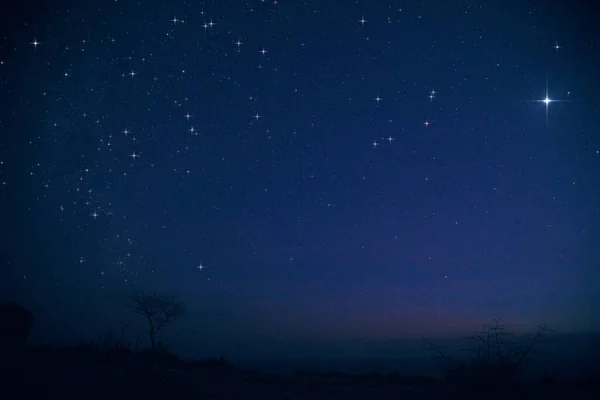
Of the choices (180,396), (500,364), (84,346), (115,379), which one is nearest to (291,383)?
(180,396)

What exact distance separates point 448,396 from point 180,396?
256 inches

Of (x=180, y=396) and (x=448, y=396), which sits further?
(x=448, y=396)

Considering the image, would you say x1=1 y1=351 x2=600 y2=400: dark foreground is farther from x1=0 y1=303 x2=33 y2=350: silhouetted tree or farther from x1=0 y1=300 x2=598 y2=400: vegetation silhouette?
x1=0 y1=303 x2=33 y2=350: silhouetted tree

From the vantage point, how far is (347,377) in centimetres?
1571

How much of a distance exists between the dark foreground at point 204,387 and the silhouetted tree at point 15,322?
9.31m

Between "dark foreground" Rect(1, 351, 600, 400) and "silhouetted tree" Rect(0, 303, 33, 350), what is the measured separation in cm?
931

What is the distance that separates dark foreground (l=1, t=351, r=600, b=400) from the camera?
9414mm

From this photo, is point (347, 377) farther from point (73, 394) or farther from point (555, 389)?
point (73, 394)

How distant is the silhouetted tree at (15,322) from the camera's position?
792 inches

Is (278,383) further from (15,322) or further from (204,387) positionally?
(15,322)

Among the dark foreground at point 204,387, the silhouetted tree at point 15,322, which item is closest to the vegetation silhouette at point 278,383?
the dark foreground at point 204,387

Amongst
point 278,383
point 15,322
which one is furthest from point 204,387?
point 15,322

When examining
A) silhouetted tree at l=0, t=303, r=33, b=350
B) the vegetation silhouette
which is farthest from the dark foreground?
silhouetted tree at l=0, t=303, r=33, b=350

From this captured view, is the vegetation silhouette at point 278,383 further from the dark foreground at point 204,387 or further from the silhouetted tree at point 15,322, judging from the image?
the silhouetted tree at point 15,322
